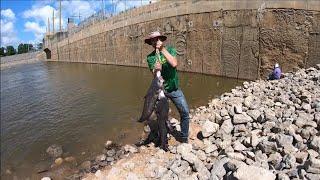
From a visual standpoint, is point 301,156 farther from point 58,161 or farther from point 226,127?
point 58,161

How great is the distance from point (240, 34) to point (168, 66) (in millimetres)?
12269

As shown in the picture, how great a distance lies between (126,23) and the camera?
31156 mm

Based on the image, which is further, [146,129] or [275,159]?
[146,129]

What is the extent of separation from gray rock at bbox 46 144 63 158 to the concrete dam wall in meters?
10.3

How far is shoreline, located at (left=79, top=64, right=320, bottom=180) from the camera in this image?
4.95m

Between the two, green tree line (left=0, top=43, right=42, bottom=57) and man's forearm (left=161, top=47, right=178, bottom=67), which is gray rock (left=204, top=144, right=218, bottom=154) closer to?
man's forearm (left=161, top=47, right=178, bottom=67)

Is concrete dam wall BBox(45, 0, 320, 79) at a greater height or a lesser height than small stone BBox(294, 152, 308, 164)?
greater

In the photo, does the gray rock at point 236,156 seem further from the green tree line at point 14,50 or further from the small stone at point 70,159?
the green tree line at point 14,50

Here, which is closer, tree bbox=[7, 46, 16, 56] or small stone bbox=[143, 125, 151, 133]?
small stone bbox=[143, 125, 151, 133]

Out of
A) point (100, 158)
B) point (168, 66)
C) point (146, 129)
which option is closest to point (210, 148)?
point (168, 66)

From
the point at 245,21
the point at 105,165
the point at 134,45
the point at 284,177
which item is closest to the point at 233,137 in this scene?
the point at 284,177

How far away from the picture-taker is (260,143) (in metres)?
5.71

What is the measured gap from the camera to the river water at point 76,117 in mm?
10086

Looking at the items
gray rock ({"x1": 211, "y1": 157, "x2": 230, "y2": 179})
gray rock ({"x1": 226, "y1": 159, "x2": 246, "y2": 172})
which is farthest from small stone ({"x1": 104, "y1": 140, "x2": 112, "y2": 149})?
gray rock ({"x1": 226, "y1": 159, "x2": 246, "y2": 172})
